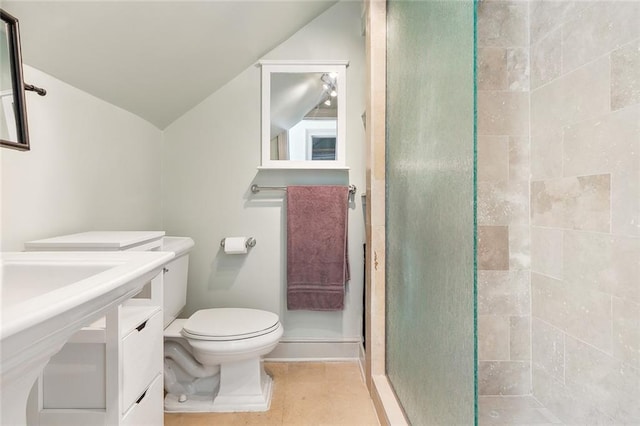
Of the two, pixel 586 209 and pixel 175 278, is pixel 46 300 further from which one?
pixel 586 209

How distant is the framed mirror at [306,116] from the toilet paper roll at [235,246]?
48 centimetres

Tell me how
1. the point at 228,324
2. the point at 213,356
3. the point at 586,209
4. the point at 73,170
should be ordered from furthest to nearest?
1. the point at 228,324
2. the point at 213,356
3. the point at 73,170
4. the point at 586,209

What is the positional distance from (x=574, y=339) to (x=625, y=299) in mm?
285

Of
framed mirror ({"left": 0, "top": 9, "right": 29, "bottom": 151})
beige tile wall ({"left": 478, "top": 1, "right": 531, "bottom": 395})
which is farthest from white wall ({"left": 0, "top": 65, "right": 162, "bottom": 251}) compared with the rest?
beige tile wall ({"left": 478, "top": 1, "right": 531, "bottom": 395})

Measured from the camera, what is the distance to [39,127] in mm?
1214

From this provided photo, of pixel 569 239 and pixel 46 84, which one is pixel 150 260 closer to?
pixel 46 84

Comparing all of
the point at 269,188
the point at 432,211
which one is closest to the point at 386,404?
the point at 432,211

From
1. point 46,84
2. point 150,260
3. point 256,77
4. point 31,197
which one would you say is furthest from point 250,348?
point 256,77

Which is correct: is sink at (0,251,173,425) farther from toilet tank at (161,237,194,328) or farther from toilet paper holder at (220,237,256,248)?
toilet paper holder at (220,237,256,248)

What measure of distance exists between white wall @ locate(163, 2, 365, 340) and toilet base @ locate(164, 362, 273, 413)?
20.2 inches

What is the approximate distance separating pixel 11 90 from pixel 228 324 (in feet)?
4.00

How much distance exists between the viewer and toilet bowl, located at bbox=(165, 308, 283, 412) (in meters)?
1.60

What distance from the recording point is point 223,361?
163 cm

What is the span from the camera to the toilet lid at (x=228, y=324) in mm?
1611
